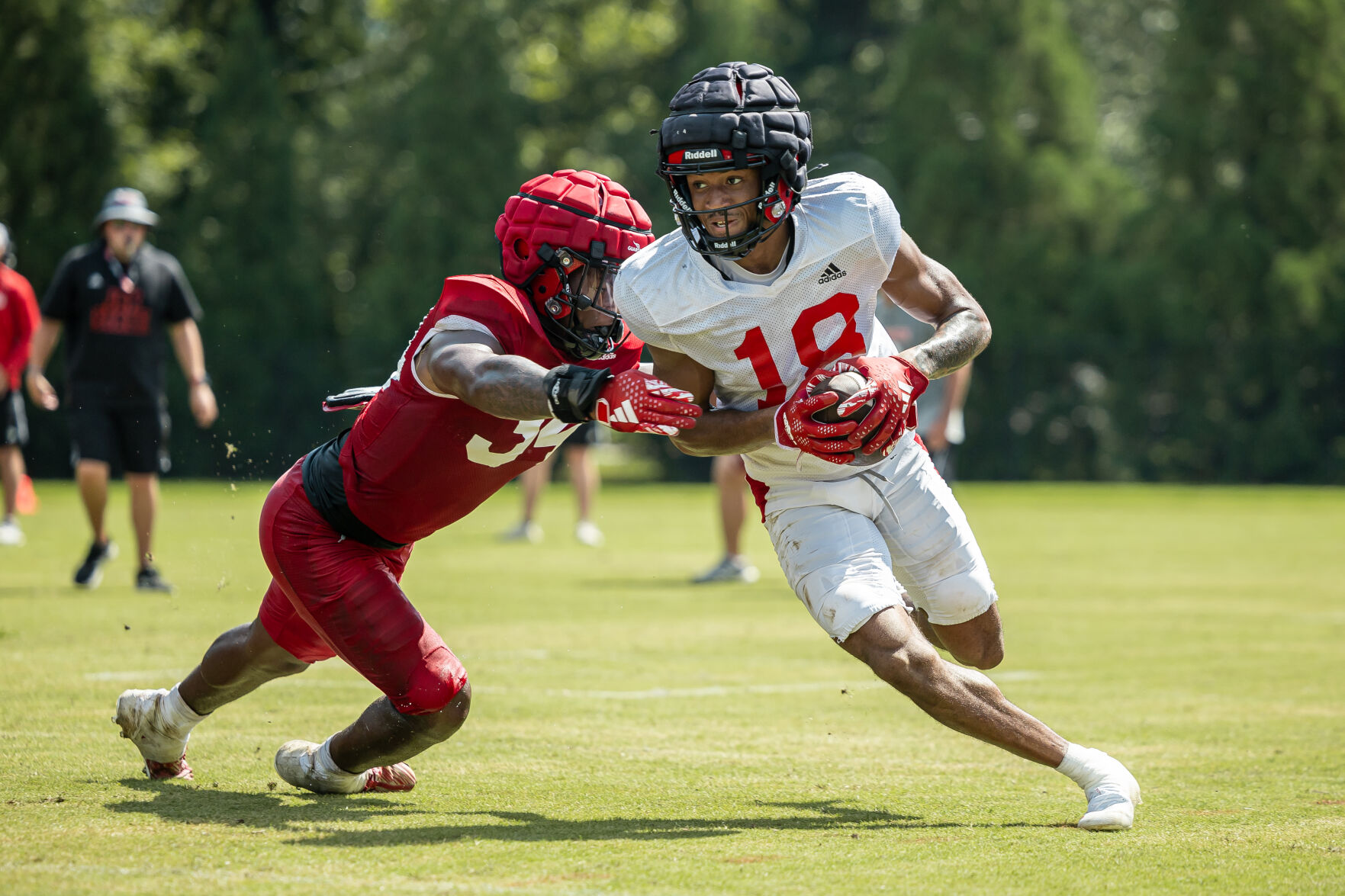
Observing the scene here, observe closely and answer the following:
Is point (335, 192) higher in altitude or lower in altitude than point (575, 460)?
higher

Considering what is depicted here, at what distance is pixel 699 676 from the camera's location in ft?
23.9

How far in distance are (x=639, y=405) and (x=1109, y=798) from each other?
1.71 meters

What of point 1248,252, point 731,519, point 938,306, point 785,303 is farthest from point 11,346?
point 1248,252

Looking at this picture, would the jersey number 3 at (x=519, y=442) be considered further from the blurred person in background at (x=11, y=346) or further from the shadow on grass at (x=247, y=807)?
the blurred person in background at (x=11, y=346)

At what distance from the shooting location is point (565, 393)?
4070 mm

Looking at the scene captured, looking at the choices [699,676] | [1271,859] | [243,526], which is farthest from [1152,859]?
[243,526]

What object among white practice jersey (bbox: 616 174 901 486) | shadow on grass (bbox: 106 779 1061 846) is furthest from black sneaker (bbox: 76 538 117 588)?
white practice jersey (bbox: 616 174 901 486)

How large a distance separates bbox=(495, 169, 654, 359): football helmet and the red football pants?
90 cm

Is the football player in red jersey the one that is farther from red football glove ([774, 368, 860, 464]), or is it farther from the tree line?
the tree line

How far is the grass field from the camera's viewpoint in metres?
3.84

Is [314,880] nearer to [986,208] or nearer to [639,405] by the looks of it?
[639,405]

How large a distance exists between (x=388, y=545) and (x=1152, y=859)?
7.70 feet

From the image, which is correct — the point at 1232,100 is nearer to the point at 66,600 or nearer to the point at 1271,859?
the point at 66,600

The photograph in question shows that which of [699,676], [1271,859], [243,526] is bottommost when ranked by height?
[243,526]
